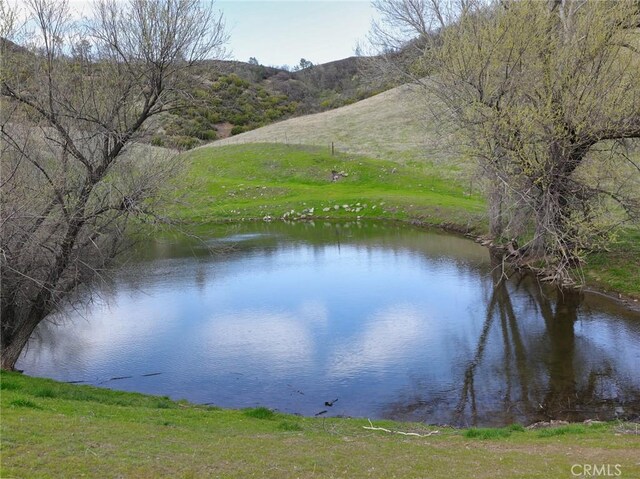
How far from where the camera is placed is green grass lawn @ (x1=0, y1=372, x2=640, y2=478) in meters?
7.79

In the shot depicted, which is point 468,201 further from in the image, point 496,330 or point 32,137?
point 32,137

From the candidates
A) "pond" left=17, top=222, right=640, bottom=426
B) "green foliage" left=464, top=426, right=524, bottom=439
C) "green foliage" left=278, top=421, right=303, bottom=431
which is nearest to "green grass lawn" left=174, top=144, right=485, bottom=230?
"pond" left=17, top=222, right=640, bottom=426

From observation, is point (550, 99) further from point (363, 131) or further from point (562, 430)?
point (363, 131)

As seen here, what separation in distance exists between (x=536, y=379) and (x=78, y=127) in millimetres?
14151

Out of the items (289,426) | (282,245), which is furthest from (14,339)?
(282,245)

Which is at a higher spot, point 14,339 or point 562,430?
point 14,339

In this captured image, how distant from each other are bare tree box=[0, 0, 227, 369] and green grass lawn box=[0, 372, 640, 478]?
2.93 m

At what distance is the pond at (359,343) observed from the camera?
14305 millimetres

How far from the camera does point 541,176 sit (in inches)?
691

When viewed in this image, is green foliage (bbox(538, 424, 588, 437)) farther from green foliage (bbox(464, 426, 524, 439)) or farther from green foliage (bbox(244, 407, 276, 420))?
green foliage (bbox(244, 407, 276, 420))

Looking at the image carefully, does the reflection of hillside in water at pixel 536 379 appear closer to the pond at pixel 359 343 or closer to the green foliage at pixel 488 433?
the pond at pixel 359 343

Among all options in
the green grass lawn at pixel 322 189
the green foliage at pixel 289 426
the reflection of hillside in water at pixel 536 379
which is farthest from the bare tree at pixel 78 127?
the green grass lawn at pixel 322 189

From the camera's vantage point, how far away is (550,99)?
17.2 m

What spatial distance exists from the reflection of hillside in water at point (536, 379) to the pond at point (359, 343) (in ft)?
0.17
